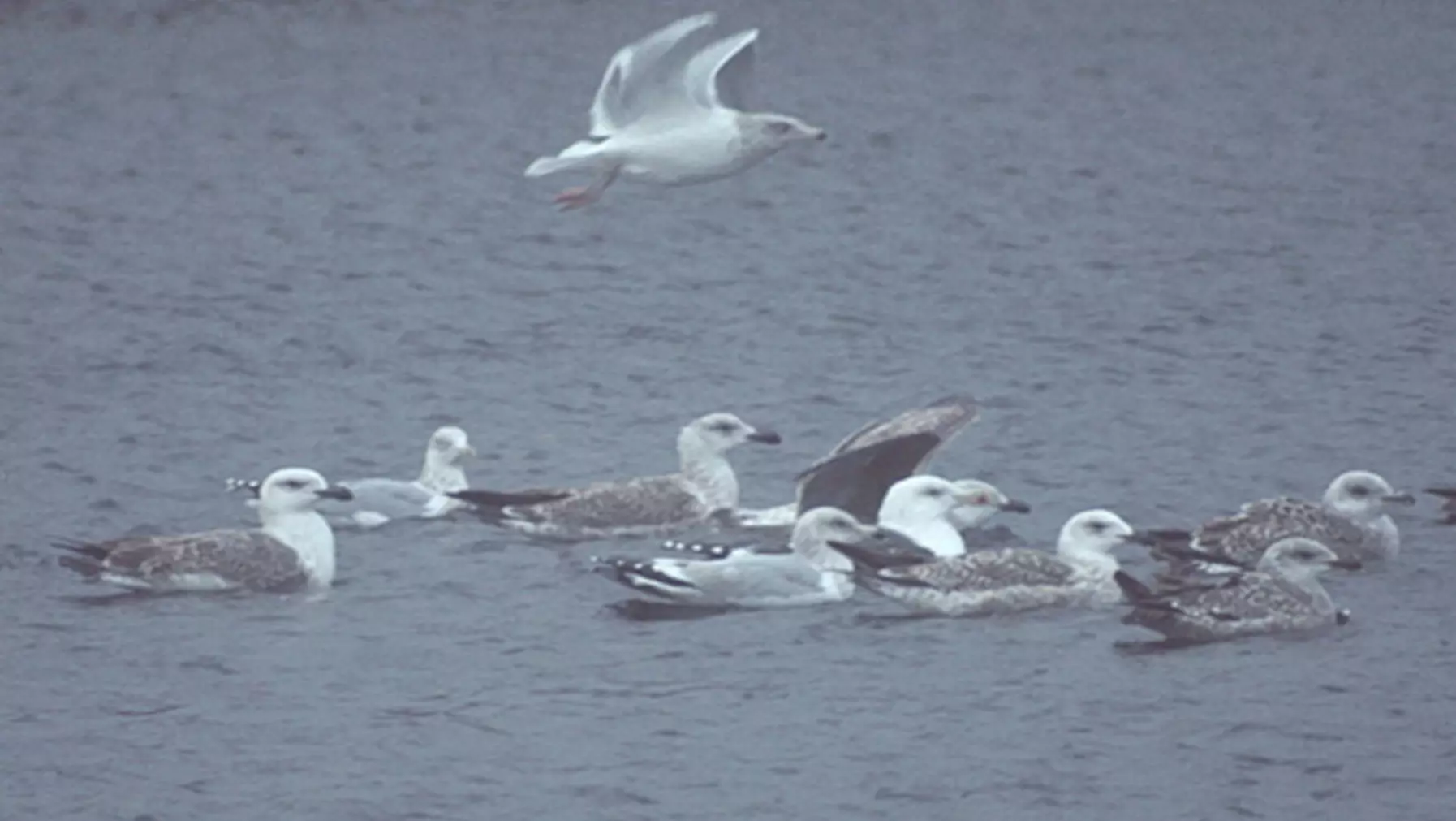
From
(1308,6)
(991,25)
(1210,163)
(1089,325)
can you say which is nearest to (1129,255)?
(1089,325)

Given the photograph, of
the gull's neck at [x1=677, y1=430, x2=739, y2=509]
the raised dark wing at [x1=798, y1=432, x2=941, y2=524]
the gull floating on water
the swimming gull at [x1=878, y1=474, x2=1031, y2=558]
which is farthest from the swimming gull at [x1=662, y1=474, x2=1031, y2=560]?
the gull floating on water

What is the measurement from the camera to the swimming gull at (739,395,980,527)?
57.6ft

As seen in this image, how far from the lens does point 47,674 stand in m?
15.3

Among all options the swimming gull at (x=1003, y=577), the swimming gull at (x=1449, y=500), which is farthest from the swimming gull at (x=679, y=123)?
the swimming gull at (x=1449, y=500)

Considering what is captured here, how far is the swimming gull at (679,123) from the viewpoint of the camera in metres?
16.1

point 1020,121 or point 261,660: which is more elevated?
point 1020,121

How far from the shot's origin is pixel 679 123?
53.9ft

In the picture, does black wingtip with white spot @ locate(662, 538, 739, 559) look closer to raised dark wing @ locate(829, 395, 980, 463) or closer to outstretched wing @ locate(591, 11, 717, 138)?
raised dark wing @ locate(829, 395, 980, 463)

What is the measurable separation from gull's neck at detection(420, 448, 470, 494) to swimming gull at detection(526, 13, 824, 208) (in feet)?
8.03

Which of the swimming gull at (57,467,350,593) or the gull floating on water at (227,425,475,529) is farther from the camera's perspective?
the gull floating on water at (227,425,475,529)

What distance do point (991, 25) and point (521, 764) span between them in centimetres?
3111

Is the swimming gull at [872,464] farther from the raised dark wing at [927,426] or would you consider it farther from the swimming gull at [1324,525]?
the swimming gull at [1324,525]

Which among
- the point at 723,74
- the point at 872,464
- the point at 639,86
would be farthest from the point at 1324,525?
→ the point at 639,86

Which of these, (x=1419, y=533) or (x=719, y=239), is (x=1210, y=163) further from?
(x=1419, y=533)
